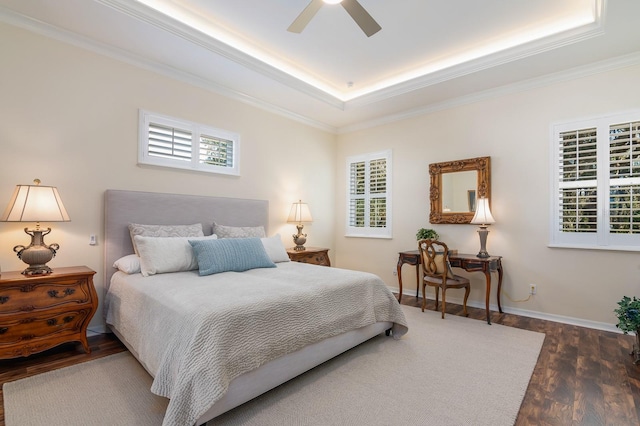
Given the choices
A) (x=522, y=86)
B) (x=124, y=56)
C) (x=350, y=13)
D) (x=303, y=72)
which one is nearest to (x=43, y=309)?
(x=124, y=56)

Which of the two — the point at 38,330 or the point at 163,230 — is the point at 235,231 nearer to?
the point at 163,230

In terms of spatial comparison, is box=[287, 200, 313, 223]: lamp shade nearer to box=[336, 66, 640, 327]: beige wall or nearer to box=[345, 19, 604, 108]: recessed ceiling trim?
box=[336, 66, 640, 327]: beige wall

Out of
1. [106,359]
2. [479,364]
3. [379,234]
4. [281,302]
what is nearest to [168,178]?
[106,359]

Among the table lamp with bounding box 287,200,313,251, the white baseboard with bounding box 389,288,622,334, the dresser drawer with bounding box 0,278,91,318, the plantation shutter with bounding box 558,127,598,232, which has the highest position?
the plantation shutter with bounding box 558,127,598,232

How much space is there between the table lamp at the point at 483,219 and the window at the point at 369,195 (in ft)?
4.74

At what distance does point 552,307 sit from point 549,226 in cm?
94

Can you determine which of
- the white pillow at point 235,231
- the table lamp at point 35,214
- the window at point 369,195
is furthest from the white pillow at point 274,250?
the window at point 369,195

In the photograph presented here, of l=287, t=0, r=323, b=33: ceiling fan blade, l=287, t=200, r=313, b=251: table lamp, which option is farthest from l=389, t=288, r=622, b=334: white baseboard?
l=287, t=0, r=323, b=33: ceiling fan blade

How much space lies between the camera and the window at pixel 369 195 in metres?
5.30

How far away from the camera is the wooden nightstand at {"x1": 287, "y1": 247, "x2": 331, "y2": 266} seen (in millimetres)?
4582

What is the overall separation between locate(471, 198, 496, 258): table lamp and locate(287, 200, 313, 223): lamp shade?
232 centimetres

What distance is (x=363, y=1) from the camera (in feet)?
9.64

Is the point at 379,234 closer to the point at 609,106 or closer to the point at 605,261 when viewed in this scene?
the point at 605,261

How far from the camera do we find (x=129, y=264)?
9.88ft
